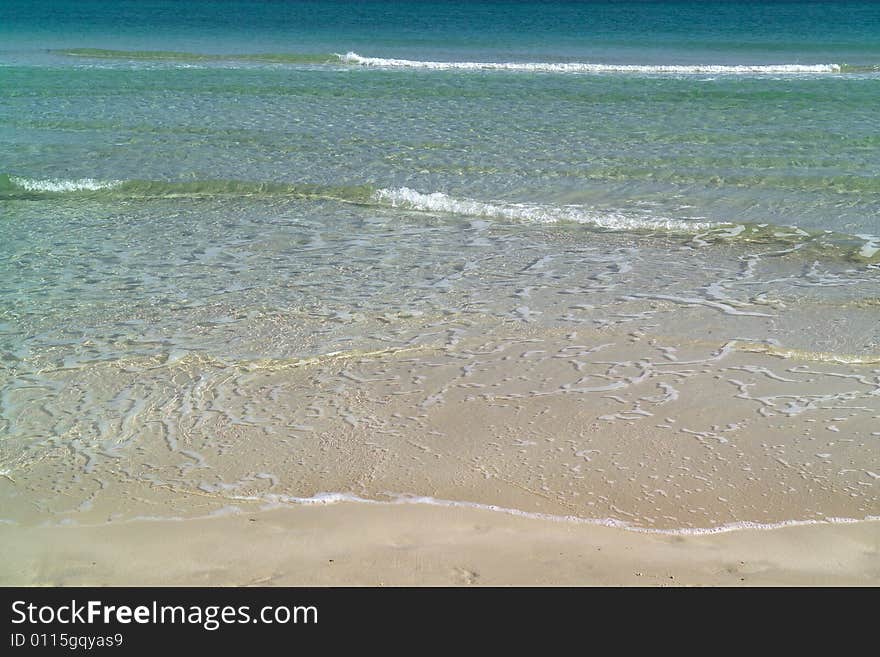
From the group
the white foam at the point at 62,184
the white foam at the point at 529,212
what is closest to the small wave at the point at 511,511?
the white foam at the point at 529,212

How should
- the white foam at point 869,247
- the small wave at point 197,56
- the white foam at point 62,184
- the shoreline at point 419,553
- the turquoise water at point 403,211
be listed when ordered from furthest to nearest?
the small wave at point 197,56, the white foam at point 62,184, the white foam at point 869,247, the turquoise water at point 403,211, the shoreline at point 419,553

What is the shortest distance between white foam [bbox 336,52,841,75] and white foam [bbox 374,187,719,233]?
51.0ft

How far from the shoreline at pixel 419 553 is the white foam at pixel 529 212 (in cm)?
604

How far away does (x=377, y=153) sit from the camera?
44.7ft

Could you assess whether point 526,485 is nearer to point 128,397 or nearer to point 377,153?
point 128,397

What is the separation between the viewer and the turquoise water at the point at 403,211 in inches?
269

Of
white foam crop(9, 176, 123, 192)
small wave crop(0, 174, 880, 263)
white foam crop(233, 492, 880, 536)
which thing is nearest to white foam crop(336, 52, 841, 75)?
small wave crop(0, 174, 880, 263)

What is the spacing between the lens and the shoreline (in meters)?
3.84

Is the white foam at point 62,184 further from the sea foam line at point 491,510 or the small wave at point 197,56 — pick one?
the small wave at point 197,56

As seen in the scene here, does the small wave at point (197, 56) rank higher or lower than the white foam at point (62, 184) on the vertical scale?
higher

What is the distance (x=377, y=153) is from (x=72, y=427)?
29.9 ft

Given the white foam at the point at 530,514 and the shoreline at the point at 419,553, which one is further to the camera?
the white foam at the point at 530,514
